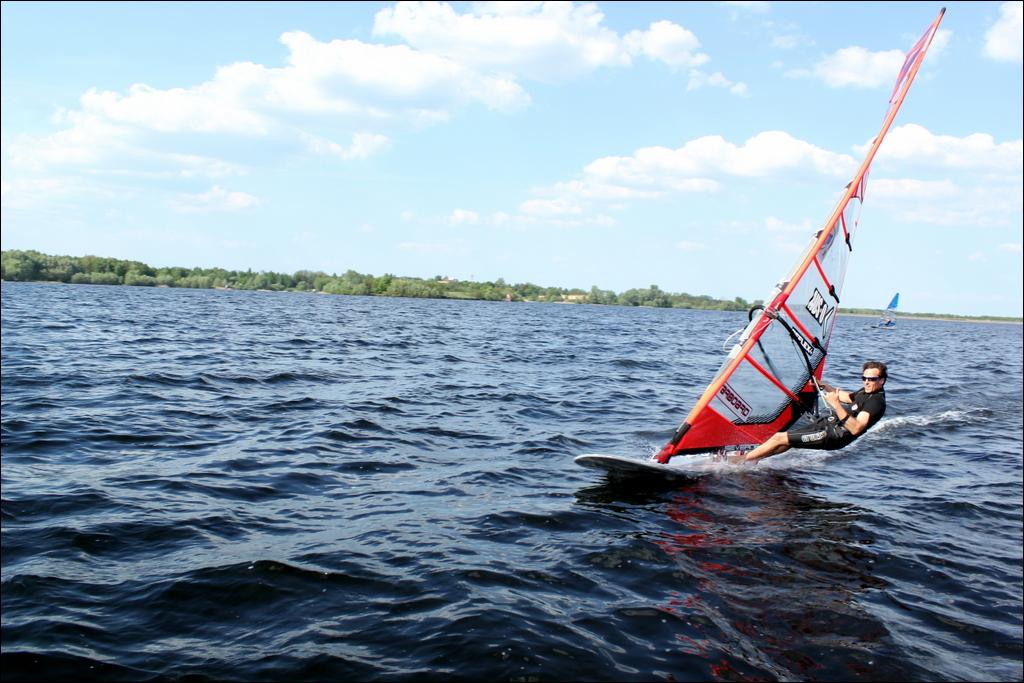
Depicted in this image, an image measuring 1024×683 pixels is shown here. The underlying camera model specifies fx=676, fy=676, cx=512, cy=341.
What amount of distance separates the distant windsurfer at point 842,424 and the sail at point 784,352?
1.49 feet

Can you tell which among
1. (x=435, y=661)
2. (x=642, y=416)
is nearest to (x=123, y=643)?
(x=435, y=661)

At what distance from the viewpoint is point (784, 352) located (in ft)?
38.5

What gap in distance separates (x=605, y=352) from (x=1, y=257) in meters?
92.5

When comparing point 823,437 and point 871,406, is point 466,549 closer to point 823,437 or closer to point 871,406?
point 823,437

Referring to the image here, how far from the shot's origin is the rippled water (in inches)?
210

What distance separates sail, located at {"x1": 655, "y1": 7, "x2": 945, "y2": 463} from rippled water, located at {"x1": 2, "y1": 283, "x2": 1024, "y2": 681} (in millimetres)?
858

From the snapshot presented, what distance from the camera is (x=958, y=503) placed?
1015 centimetres

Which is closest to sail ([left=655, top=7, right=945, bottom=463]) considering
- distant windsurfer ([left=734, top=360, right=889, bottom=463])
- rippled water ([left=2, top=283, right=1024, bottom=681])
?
distant windsurfer ([left=734, top=360, right=889, bottom=463])

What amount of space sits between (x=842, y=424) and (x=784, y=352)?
4.99 ft

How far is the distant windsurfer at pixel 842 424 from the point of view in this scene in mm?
11266

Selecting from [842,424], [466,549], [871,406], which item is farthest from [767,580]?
[871,406]

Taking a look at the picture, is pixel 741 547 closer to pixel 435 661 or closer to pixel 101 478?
pixel 435 661

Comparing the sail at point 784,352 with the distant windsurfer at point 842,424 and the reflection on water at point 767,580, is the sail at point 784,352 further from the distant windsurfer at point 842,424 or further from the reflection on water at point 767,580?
the reflection on water at point 767,580

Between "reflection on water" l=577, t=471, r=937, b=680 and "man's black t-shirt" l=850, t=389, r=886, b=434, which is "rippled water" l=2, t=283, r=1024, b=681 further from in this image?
"man's black t-shirt" l=850, t=389, r=886, b=434
